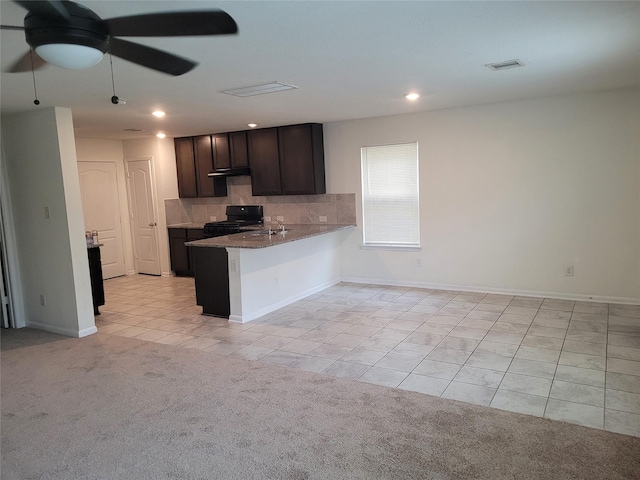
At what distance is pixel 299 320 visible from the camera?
500 centimetres

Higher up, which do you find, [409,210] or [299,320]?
[409,210]

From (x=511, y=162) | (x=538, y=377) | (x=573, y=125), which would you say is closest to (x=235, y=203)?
(x=511, y=162)

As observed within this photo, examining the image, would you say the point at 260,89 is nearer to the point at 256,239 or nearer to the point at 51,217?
the point at 256,239

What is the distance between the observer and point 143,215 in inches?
313

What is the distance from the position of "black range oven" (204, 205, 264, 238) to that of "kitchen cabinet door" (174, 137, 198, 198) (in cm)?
76

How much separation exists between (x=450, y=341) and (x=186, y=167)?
18.1 ft

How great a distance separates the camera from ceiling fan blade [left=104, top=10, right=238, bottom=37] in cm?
174

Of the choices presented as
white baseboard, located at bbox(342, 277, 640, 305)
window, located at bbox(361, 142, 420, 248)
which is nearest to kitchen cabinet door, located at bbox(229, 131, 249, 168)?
window, located at bbox(361, 142, 420, 248)

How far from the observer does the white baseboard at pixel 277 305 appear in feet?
16.5

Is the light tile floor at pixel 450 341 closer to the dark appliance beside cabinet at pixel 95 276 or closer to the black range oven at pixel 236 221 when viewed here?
the dark appliance beside cabinet at pixel 95 276

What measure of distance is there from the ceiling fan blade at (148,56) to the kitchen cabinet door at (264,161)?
4586mm

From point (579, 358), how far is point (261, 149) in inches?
199

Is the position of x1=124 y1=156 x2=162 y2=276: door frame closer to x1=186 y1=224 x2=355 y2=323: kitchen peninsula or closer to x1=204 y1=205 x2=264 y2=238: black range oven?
x1=204 y1=205 x2=264 y2=238: black range oven

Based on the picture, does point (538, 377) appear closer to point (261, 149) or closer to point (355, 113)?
point (355, 113)
